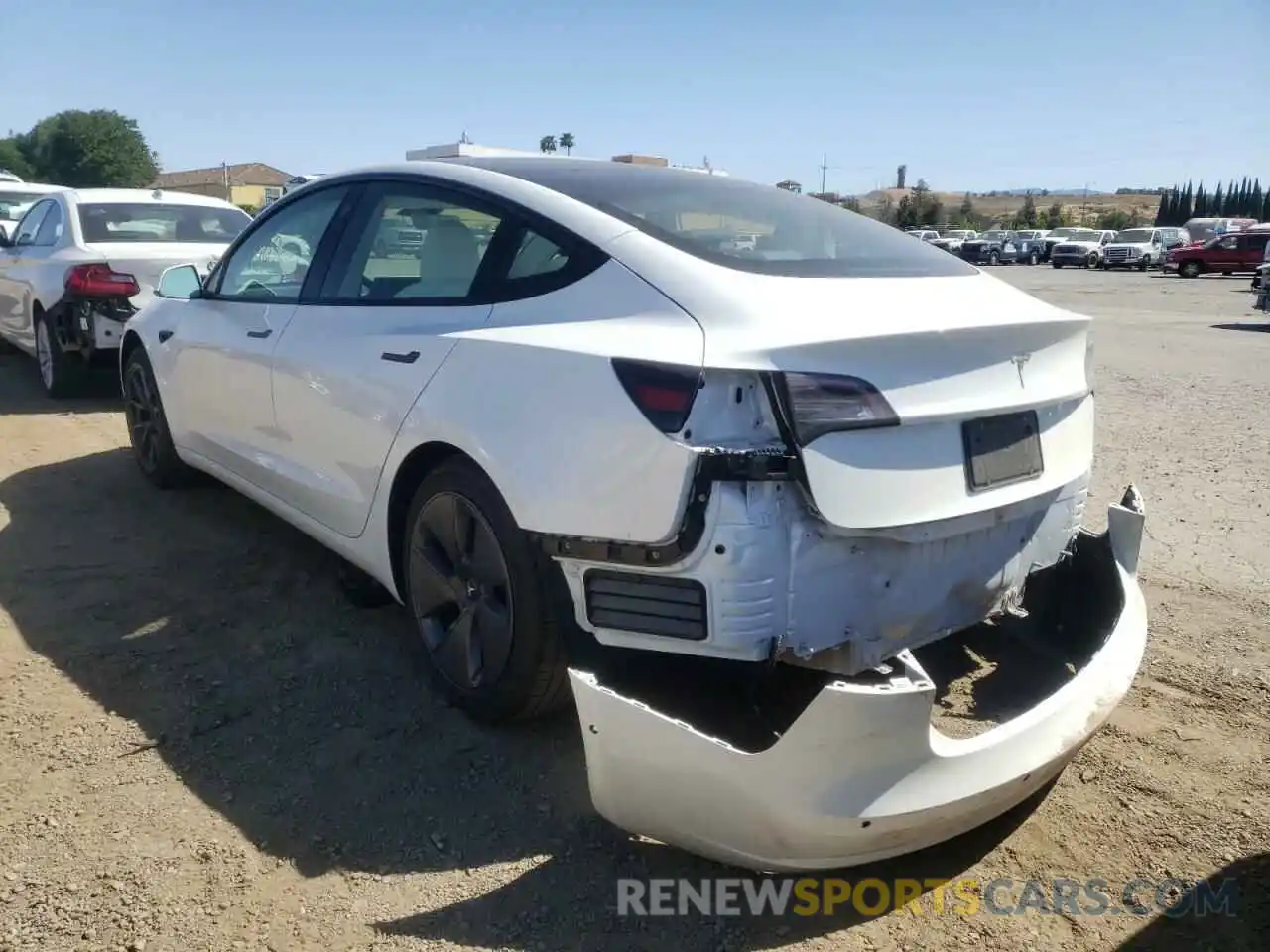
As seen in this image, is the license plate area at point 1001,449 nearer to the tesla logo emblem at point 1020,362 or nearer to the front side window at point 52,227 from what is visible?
the tesla logo emblem at point 1020,362

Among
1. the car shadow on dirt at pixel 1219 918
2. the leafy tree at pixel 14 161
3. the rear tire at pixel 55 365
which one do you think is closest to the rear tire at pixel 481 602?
the car shadow on dirt at pixel 1219 918

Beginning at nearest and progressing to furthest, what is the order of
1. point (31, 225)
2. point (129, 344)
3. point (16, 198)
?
point (129, 344) < point (31, 225) < point (16, 198)

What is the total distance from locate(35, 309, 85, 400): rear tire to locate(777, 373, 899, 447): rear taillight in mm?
7180

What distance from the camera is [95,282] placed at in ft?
24.4

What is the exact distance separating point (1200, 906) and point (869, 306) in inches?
63.8

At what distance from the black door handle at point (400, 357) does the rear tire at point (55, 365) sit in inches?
225

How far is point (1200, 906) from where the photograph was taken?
2.46 m

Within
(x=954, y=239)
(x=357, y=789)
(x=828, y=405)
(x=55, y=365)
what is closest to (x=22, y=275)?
(x=55, y=365)

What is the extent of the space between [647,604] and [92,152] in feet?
242

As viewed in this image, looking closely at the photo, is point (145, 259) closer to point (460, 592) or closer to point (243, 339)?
point (243, 339)

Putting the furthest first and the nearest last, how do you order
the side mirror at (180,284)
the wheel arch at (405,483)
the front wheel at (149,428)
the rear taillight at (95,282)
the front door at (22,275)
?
the front door at (22,275) < the rear taillight at (95,282) < the front wheel at (149,428) < the side mirror at (180,284) < the wheel arch at (405,483)

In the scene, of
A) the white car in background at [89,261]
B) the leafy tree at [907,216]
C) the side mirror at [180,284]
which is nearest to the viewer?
the side mirror at [180,284]

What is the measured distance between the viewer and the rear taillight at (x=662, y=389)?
234 cm

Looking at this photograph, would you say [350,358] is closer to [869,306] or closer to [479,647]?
[479,647]
